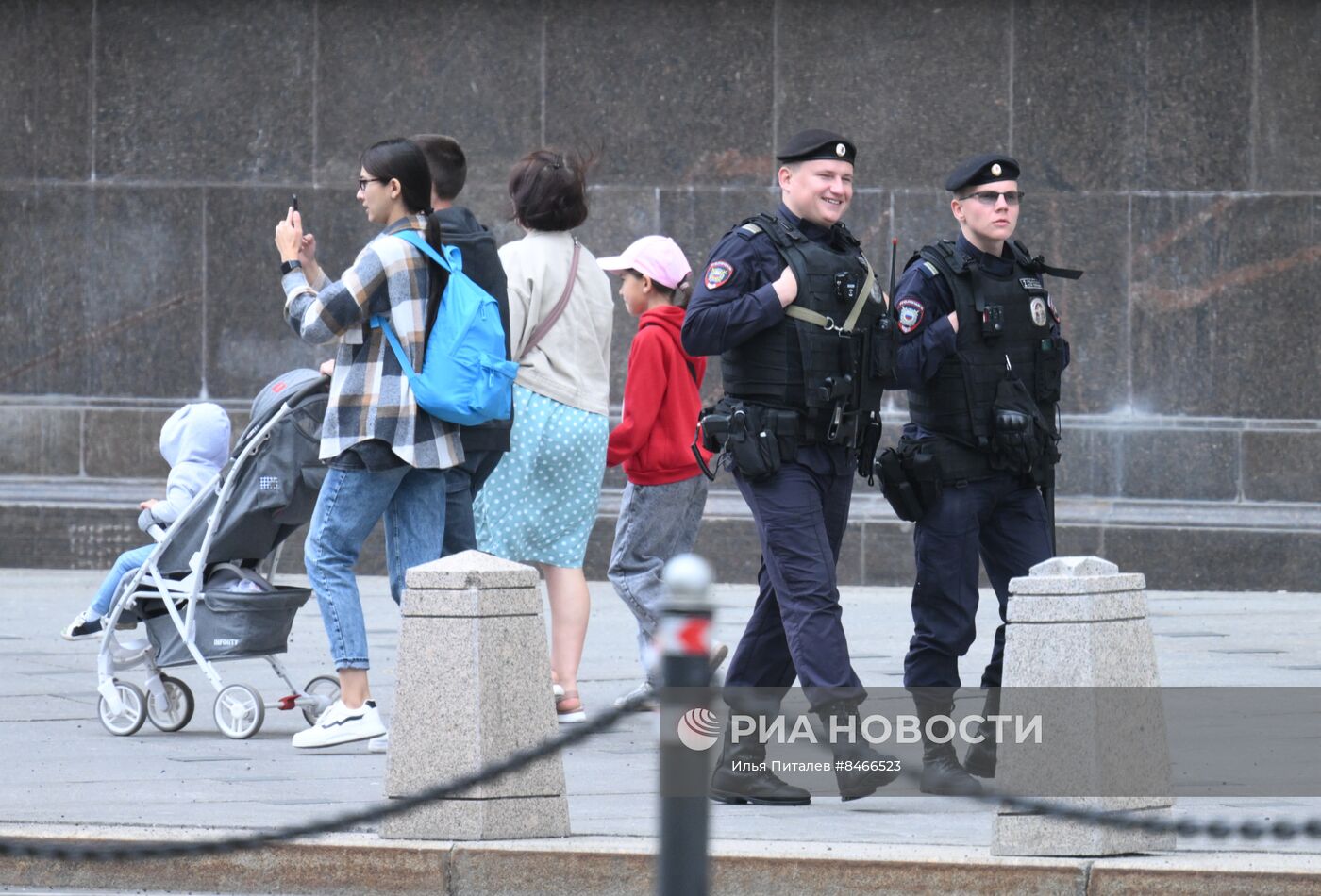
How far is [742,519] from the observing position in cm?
1205

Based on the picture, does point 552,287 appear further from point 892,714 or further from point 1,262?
point 1,262

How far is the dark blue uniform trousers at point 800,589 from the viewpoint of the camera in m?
6.01

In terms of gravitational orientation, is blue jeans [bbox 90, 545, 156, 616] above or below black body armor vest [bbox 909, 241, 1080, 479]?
below

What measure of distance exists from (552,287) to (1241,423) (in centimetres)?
548

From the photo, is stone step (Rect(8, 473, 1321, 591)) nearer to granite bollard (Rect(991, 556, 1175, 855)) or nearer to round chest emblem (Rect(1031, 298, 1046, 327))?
round chest emblem (Rect(1031, 298, 1046, 327))

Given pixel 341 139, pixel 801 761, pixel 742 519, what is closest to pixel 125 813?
pixel 801 761

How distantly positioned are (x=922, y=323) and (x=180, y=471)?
2815mm

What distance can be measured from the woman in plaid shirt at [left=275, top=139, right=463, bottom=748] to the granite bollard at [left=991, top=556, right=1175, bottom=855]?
250 centimetres

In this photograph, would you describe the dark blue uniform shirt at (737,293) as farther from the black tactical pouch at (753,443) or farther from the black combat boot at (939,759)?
the black combat boot at (939,759)

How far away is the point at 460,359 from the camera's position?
23.1 ft

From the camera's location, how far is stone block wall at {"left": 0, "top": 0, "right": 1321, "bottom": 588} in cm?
1209

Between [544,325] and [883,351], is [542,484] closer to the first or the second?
[544,325]

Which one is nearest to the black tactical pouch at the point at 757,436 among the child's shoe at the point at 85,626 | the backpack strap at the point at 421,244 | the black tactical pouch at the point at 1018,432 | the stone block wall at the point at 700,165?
the black tactical pouch at the point at 1018,432

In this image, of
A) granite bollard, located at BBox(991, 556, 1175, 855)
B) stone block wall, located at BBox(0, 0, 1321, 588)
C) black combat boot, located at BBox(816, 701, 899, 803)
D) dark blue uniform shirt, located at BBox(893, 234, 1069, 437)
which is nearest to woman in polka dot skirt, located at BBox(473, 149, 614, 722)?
dark blue uniform shirt, located at BBox(893, 234, 1069, 437)
